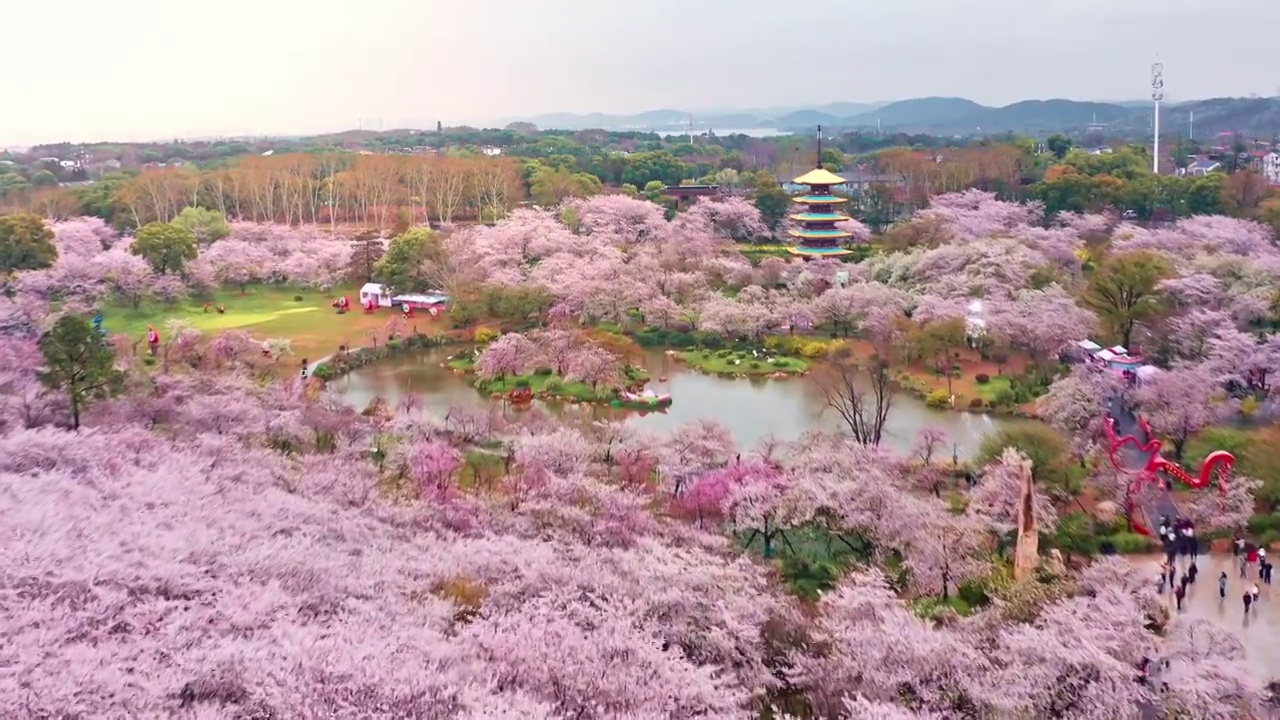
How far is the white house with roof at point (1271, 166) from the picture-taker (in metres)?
40.2

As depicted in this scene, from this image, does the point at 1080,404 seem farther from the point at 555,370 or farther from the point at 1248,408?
the point at 555,370

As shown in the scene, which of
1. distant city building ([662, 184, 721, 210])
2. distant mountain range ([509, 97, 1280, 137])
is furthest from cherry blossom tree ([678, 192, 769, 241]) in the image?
distant mountain range ([509, 97, 1280, 137])

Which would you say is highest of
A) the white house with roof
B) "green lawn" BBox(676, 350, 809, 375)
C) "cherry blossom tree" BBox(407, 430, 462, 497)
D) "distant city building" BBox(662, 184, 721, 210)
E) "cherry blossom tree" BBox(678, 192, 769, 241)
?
the white house with roof

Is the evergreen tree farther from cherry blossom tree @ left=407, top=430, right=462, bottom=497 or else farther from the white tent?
the white tent

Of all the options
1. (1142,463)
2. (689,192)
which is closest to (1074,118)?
(689,192)

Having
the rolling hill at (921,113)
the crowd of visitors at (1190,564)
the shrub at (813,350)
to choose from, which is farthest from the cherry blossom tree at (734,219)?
the rolling hill at (921,113)

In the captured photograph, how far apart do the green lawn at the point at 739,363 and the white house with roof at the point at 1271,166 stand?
30456 mm

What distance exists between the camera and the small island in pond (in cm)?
1633

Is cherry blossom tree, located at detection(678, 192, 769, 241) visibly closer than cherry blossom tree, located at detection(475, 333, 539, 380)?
No

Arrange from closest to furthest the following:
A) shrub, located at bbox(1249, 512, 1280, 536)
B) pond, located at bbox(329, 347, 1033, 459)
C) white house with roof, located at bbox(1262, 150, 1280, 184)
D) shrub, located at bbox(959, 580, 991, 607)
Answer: shrub, located at bbox(959, 580, 991, 607), shrub, located at bbox(1249, 512, 1280, 536), pond, located at bbox(329, 347, 1033, 459), white house with roof, located at bbox(1262, 150, 1280, 184)

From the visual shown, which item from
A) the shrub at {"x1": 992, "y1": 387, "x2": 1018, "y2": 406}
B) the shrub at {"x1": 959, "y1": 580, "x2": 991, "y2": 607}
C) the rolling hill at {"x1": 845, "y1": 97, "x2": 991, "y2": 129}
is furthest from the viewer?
the rolling hill at {"x1": 845, "y1": 97, "x2": 991, "y2": 129}

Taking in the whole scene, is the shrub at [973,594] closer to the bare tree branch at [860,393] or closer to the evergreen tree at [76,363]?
the bare tree branch at [860,393]

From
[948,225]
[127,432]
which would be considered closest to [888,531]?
[127,432]

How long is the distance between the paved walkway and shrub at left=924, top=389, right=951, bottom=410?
5.94 metres
